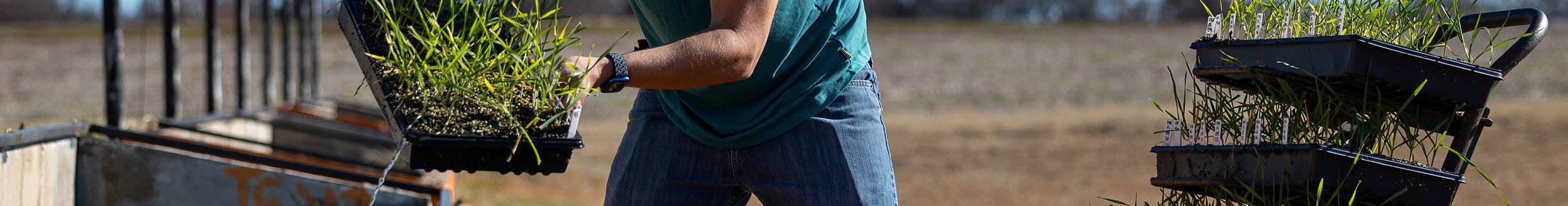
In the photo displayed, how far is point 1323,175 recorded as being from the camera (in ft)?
6.26

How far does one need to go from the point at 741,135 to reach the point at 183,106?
19.5 meters

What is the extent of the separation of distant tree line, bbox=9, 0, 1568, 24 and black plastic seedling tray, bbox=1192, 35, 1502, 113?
1388 inches

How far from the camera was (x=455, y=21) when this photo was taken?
1983mm

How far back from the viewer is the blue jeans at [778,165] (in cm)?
206

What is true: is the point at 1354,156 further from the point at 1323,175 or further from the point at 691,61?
the point at 691,61

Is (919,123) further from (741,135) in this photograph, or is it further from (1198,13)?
(1198,13)

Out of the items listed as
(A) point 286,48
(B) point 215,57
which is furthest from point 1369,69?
(A) point 286,48

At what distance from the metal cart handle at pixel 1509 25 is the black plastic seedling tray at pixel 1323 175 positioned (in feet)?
0.56

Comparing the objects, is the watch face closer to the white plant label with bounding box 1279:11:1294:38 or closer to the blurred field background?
the blurred field background

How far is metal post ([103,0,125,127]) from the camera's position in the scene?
492cm

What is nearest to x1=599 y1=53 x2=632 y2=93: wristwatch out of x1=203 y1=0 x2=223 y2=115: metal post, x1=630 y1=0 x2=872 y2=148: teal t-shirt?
x1=630 y1=0 x2=872 y2=148: teal t-shirt

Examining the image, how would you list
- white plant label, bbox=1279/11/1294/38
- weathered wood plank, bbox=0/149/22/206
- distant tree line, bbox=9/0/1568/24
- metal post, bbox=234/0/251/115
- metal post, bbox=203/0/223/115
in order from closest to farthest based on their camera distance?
1. white plant label, bbox=1279/11/1294/38
2. weathered wood plank, bbox=0/149/22/206
3. metal post, bbox=203/0/223/115
4. metal post, bbox=234/0/251/115
5. distant tree line, bbox=9/0/1568/24

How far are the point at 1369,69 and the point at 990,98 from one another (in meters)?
21.0

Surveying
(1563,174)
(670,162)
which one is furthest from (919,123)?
(670,162)
